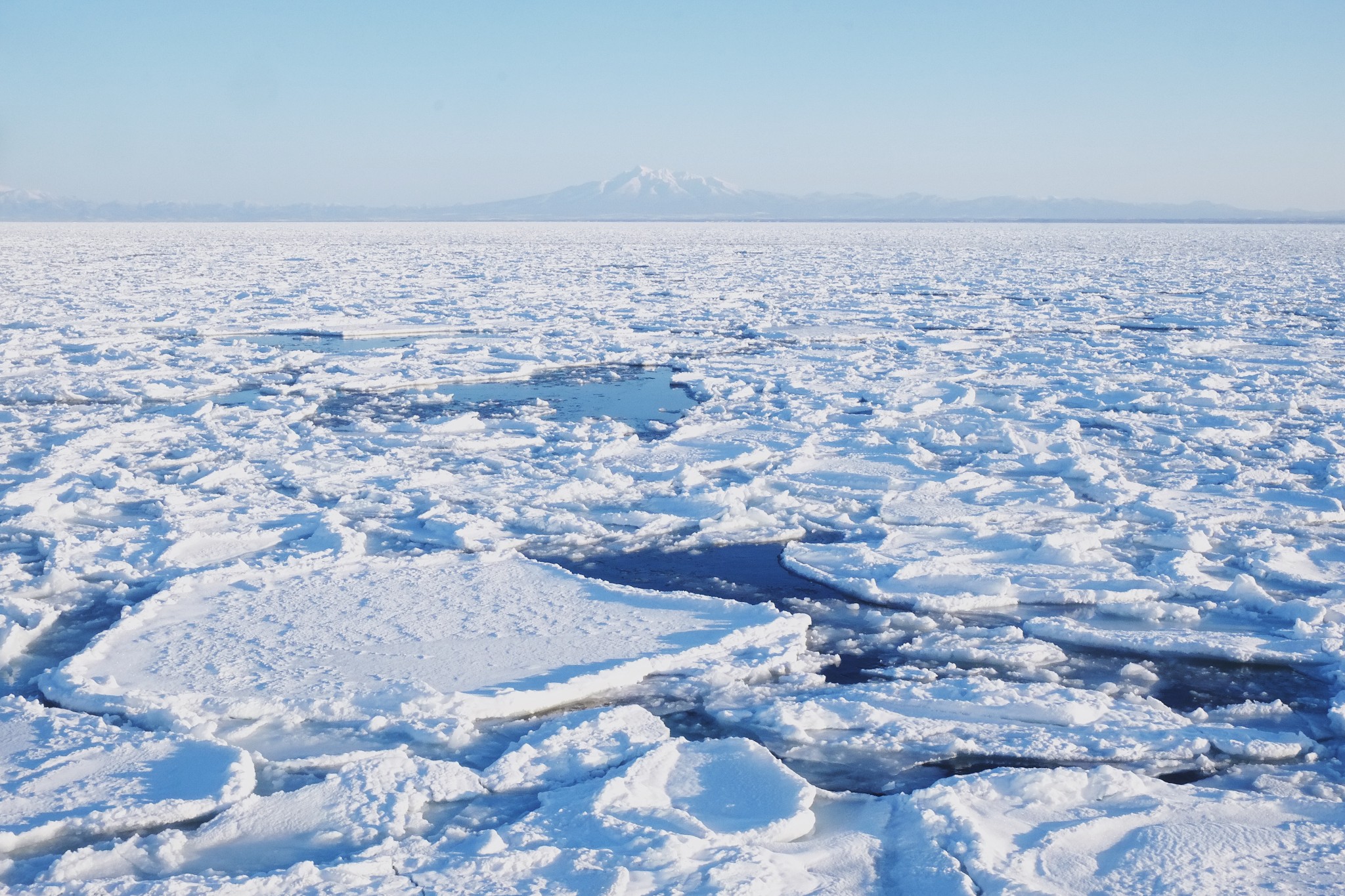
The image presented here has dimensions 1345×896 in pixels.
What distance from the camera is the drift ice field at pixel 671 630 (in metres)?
2.44

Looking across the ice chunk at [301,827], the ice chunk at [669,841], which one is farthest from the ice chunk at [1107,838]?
the ice chunk at [301,827]

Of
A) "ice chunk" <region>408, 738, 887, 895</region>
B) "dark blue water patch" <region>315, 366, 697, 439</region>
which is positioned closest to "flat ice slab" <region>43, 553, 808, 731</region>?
"ice chunk" <region>408, 738, 887, 895</region>

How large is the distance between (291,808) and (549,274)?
63.6ft

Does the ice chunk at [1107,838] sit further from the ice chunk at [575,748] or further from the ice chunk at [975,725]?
the ice chunk at [575,748]

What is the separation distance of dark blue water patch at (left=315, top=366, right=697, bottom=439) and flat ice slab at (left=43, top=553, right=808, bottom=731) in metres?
2.77

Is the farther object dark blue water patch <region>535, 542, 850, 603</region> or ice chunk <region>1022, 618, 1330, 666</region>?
dark blue water patch <region>535, 542, 850, 603</region>

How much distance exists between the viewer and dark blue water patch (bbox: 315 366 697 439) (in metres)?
7.25

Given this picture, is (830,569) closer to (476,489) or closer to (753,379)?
(476,489)

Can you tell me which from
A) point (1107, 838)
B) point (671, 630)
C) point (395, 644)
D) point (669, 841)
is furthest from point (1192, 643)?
point (395, 644)

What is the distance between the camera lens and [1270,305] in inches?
570

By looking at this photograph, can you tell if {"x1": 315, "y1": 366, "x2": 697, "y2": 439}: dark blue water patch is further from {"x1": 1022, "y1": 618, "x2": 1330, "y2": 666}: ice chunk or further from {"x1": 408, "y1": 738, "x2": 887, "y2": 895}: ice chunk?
{"x1": 408, "y1": 738, "x2": 887, "y2": 895}: ice chunk

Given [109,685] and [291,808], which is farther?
[109,685]

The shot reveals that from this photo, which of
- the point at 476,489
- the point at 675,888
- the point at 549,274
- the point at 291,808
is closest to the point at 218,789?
the point at 291,808

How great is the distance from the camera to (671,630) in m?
3.65
